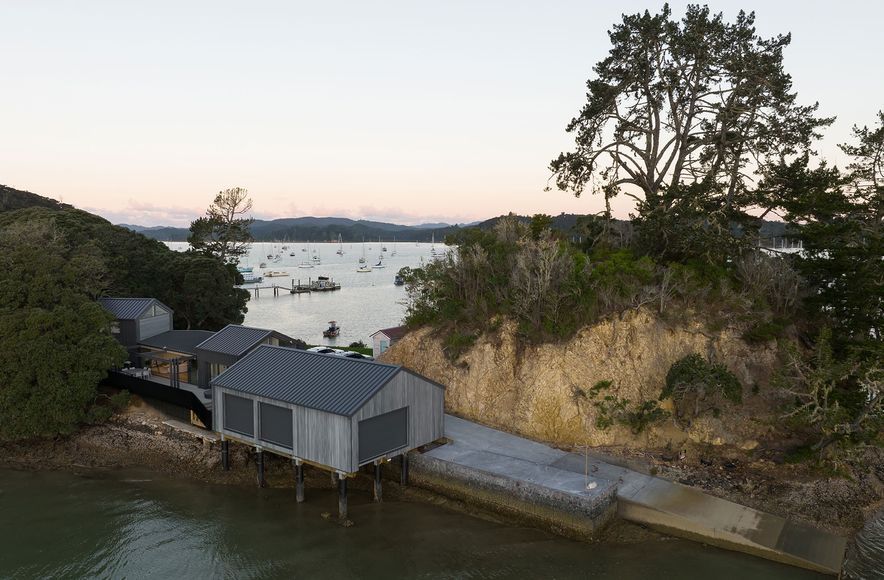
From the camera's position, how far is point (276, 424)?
22094 mm

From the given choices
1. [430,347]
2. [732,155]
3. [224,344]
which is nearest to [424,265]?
[430,347]

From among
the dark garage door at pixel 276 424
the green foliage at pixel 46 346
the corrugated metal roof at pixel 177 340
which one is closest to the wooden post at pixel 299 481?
the dark garage door at pixel 276 424

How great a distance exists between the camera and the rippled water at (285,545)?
1766cm

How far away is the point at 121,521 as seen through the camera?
21.3 metres

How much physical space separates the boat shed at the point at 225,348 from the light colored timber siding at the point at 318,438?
6.99 m

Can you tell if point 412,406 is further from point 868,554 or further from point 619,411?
point 868,554

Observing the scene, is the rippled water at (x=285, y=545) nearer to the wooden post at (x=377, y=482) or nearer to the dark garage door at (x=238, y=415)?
the wooden post at (x=377, y=482)

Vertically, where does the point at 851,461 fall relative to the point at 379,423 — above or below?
below

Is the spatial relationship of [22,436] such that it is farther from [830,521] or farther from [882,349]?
[882,349]

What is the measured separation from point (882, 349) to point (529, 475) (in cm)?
1485

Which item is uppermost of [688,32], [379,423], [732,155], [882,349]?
[688,32]

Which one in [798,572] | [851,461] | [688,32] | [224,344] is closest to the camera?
[798,572]

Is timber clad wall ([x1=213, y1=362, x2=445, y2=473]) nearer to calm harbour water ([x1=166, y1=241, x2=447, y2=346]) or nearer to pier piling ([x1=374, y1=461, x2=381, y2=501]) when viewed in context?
pier piling ([x1=374, y1=461, x2=381, y2=501])

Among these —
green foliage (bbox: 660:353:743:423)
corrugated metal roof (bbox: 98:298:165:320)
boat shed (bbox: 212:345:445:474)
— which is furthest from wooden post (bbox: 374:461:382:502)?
corrugated metal roof (bbox: 98:298:165:320)
